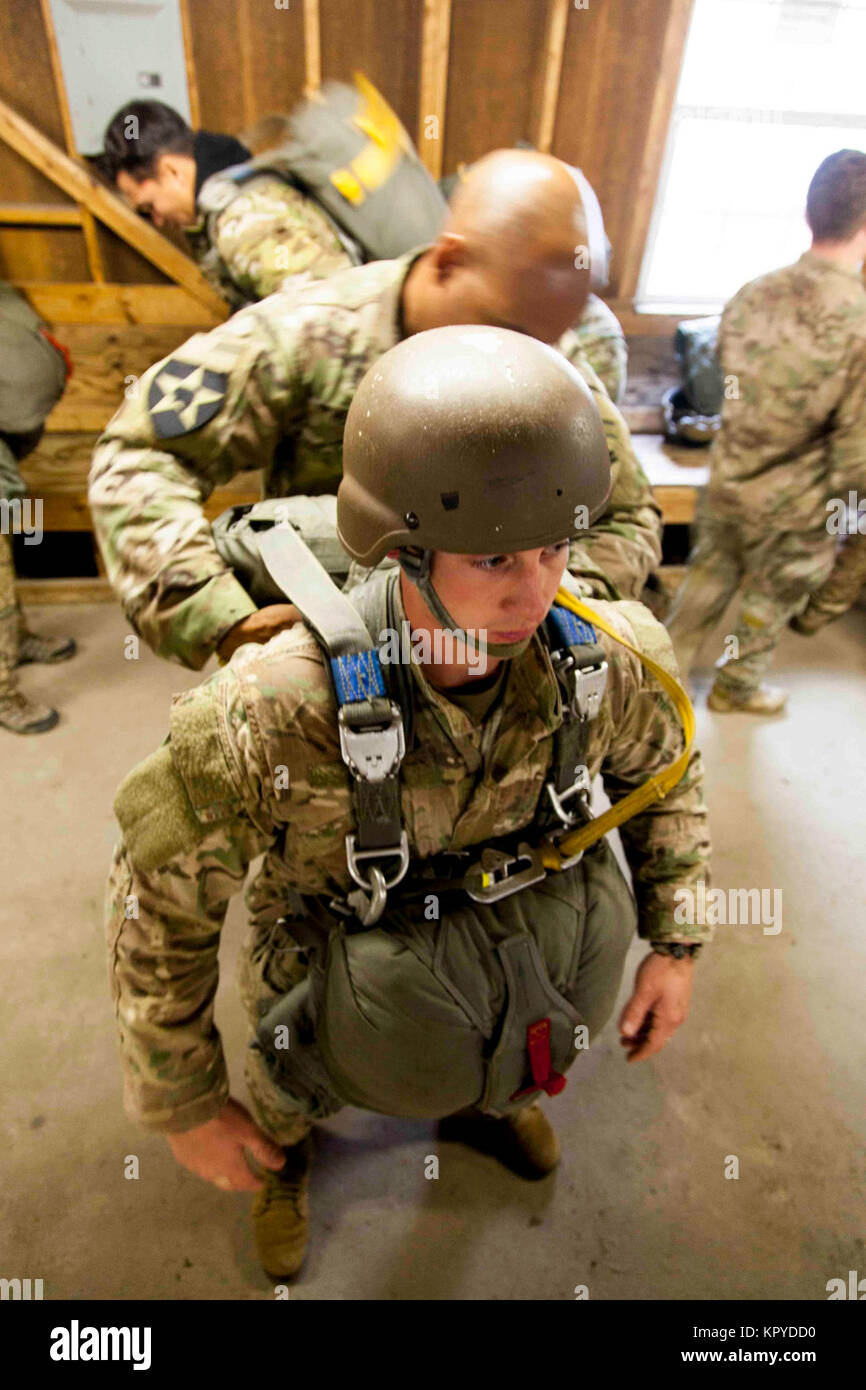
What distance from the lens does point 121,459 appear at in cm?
169

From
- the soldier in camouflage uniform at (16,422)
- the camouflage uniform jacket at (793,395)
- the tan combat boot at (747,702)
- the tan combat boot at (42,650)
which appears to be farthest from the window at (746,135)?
the tan combat boot at (42,650)

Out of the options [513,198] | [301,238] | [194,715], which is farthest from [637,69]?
[194,715]

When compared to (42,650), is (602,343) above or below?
above

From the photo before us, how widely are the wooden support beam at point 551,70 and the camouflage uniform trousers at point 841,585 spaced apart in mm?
2391

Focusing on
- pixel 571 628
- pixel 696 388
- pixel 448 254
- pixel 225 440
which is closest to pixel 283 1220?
pixel 571 628

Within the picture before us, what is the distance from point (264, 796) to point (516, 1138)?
51.9 inches

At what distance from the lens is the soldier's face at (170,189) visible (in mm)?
2873

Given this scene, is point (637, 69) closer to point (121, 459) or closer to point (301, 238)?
point (301, 238)

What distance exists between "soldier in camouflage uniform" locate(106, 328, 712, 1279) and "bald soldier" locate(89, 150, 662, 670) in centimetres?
36

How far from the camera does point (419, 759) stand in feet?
4.22

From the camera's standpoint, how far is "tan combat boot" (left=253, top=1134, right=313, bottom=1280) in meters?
1.80

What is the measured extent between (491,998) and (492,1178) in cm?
92

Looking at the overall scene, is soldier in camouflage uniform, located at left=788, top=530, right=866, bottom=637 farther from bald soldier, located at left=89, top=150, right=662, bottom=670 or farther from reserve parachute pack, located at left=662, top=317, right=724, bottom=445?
bald soldier, located at left=89, top=150, right=662, bottom=670

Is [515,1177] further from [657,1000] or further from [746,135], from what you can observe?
[746,135]
